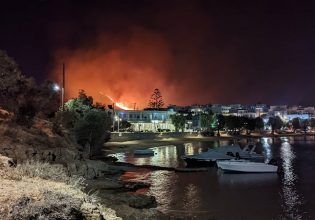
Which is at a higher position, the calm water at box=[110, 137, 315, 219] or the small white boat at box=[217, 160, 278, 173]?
the small white boat at box=[217, 160, 278, 173]

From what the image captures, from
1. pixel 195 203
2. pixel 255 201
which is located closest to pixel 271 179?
pixel 255 201

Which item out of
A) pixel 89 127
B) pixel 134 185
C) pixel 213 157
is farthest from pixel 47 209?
pixel 89 127

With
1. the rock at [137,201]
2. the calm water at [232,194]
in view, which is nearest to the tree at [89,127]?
the calm water at [232,194]

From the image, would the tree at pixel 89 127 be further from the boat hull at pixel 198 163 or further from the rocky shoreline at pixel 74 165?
the rocky shoreline at pixel 74 165

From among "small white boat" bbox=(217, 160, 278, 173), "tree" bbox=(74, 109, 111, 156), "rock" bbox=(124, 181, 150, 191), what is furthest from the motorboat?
"rock" bbox=(124, 181, 150, 191)

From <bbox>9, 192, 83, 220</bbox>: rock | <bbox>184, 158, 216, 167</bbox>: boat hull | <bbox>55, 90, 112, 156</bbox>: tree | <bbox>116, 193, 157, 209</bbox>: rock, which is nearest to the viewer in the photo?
<bbox>9, 192, 83, 220</bbox>: rock

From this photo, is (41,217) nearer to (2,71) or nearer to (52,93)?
(2,71)

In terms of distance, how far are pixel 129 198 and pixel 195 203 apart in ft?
23.0

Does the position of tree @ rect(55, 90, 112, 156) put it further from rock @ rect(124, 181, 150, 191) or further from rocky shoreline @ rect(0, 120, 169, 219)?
rock @ rect(124, 181, 150, 191)

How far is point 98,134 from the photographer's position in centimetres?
7388

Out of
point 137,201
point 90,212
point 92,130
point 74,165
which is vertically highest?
point 92,130

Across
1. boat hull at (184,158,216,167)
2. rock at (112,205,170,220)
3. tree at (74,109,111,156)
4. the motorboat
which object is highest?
tree at (74,109,111,156)

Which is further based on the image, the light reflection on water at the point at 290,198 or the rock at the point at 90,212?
the light reflection on water at the point at 290,198

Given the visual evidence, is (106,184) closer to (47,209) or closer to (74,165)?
(74,165)
